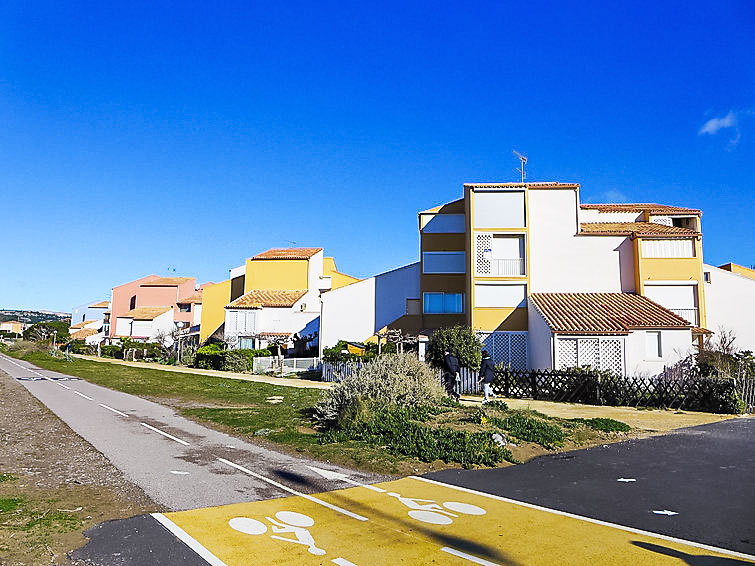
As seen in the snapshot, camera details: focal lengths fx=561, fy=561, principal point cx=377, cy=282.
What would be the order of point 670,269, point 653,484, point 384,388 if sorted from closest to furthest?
point 653,484 < point 384,388 < point 670,269

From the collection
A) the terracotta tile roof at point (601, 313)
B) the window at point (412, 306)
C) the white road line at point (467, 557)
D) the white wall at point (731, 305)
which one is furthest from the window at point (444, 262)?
the white road line at point (467, 557)

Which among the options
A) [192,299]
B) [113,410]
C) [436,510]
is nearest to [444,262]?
[113,410]

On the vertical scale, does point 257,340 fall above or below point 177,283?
below

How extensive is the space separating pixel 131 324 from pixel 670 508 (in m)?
69.4

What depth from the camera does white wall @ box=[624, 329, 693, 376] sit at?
2409 centimetres

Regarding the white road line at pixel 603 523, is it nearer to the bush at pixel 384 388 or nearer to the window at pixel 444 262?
the bush at pixel 384 388

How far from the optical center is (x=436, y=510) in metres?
7.02

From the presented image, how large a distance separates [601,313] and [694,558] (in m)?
21.8

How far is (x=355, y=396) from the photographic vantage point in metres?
13.1

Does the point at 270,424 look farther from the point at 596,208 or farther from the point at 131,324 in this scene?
the point at 131,324

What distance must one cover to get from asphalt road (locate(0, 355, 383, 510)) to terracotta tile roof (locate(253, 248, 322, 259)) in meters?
34.4

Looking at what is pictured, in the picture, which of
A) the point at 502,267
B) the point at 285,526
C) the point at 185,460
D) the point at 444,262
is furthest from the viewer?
the point at 444,262

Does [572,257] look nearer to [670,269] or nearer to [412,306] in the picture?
[670,269]

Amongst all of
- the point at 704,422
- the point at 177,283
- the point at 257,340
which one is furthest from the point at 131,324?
the point at 704,422
